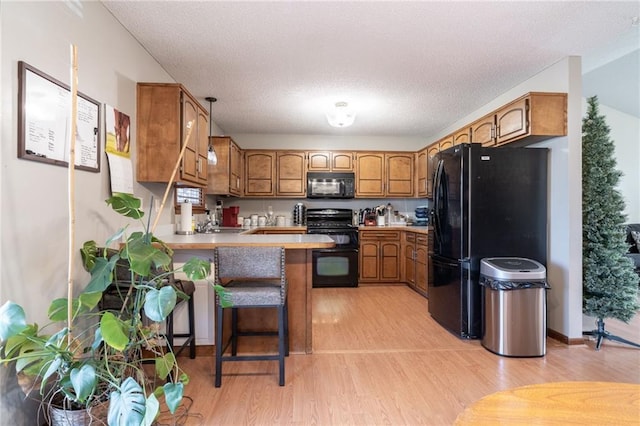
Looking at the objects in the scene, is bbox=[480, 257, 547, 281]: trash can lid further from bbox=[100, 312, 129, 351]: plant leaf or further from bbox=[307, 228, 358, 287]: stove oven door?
bbox=[100, 312, 129, 351]: plant leaf

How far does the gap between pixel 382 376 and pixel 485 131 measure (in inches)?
101

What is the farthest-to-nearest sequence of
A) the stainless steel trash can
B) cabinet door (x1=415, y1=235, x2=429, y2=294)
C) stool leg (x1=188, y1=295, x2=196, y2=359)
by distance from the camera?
cabinet door (x1=415, y1=235, x2=429, y2=294) < the stainless steel trash can < stool leg (x1=188, y1=295, x2=196, y2=359)

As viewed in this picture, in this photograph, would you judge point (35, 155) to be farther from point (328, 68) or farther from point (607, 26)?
point (607, 26)

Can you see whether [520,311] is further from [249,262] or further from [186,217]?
[186,217]

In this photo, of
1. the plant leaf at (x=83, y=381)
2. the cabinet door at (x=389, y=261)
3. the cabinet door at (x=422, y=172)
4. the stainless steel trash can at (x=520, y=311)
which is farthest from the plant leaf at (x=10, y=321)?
the cabinet door at (x=422, y=172)

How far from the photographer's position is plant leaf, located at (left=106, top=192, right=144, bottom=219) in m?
1.57

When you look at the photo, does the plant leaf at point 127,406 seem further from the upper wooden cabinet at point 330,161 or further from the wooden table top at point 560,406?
the upper wooden cabinet at point 330,161

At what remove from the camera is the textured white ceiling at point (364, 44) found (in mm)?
2084

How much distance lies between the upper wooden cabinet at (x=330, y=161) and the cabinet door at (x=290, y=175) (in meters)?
0.18

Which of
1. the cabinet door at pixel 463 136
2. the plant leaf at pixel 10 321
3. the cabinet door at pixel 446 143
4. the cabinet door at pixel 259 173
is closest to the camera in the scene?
the plant leaf at pixel 10 321

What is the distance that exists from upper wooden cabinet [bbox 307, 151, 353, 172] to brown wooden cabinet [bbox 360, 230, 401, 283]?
1.19m

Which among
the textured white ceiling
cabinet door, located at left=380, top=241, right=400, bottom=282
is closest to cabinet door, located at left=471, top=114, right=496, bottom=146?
the textured white ceiling

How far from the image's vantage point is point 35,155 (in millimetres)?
1513

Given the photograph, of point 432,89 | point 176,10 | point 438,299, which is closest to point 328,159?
point 432,89
